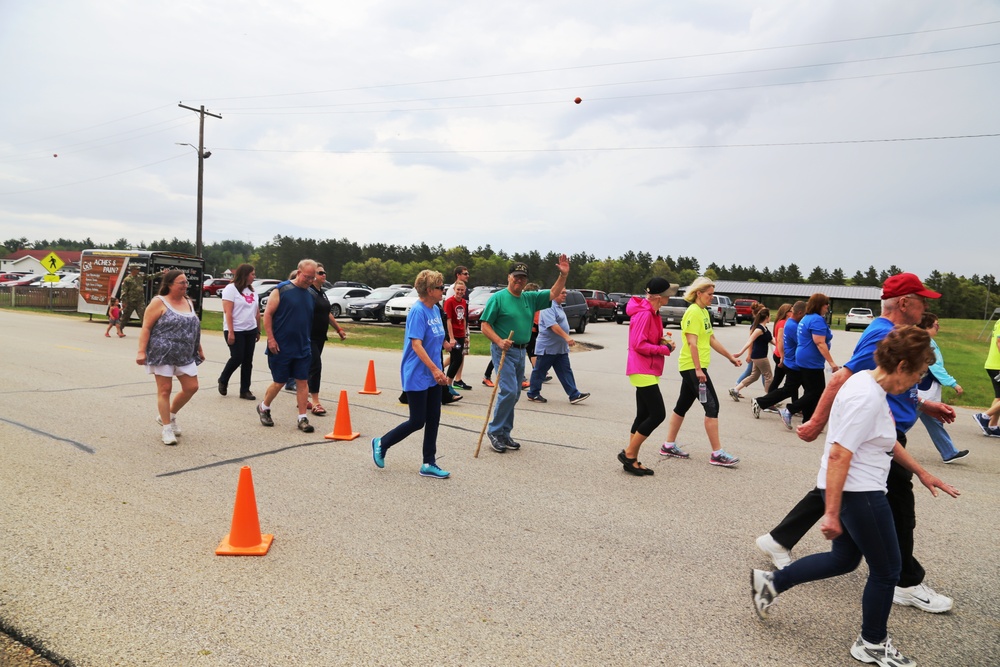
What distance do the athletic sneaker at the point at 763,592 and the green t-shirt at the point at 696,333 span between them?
3011 millimetres

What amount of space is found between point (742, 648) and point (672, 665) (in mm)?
417

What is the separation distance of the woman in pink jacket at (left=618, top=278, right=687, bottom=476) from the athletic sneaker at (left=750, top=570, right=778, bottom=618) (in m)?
2.52

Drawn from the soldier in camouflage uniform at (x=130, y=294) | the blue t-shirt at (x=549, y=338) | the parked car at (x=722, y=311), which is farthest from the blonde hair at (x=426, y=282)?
the parked car at (x=722, y=311)

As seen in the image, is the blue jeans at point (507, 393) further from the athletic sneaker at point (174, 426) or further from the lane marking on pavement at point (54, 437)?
the lane marking on pavement at point (54, 437)

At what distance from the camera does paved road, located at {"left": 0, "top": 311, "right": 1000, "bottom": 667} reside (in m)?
3.07

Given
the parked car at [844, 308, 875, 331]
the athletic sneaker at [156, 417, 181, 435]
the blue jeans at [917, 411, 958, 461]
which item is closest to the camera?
the athletic sneaker at [156, 417, 181, 435]

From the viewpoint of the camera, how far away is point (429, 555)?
13.3ft

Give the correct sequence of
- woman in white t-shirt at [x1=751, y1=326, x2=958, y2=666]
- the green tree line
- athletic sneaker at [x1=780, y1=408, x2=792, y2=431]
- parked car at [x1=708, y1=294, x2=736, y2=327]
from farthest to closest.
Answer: the green tree line
parked car at [x1=708, y1=294, x2=736, y2=327]
athletic sneaker at [x1=780, y1=408, x2=792, y2=431]
woman in white t-shirt at [x1=751, y1=326, x2=958, y2=666]

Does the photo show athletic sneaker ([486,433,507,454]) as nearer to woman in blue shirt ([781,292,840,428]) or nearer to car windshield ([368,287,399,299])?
woman in blue shirt ([781,292,840,428])

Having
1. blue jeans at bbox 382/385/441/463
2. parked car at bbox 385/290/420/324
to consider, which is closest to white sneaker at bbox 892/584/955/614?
blue jeans at bbox 382/385/441/463

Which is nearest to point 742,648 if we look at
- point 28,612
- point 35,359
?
point 28,612

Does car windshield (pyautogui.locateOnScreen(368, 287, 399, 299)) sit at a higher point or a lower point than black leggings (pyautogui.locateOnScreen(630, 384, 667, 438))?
higher

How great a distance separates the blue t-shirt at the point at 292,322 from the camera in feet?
23.4

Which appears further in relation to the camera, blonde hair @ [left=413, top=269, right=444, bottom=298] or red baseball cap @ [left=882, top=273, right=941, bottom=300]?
blonde hair @ [left=413, top=269, right=444, bottom=298]
